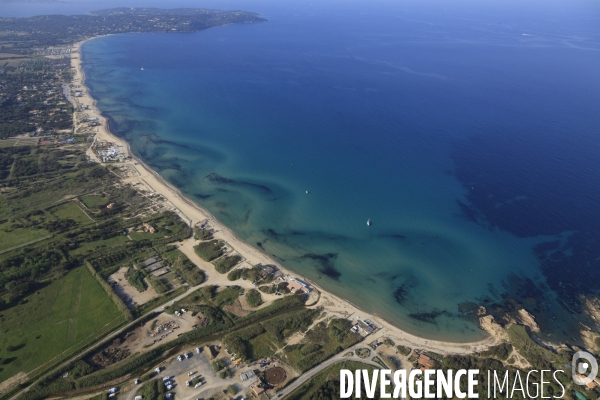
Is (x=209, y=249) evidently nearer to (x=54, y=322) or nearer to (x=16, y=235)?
(x=54, y=322)

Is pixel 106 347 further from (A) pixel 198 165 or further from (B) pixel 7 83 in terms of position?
(B) pixel 7 83

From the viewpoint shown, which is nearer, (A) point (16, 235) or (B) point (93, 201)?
(A) point (16, 235)

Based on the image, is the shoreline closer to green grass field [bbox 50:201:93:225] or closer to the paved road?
the paved road

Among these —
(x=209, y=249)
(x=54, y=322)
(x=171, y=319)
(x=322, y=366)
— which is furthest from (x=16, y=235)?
(x=322, y=366)

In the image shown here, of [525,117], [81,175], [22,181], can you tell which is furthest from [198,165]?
[525,117]

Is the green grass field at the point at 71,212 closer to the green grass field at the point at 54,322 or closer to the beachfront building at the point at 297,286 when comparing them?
the green grass field at the point at 54,322
